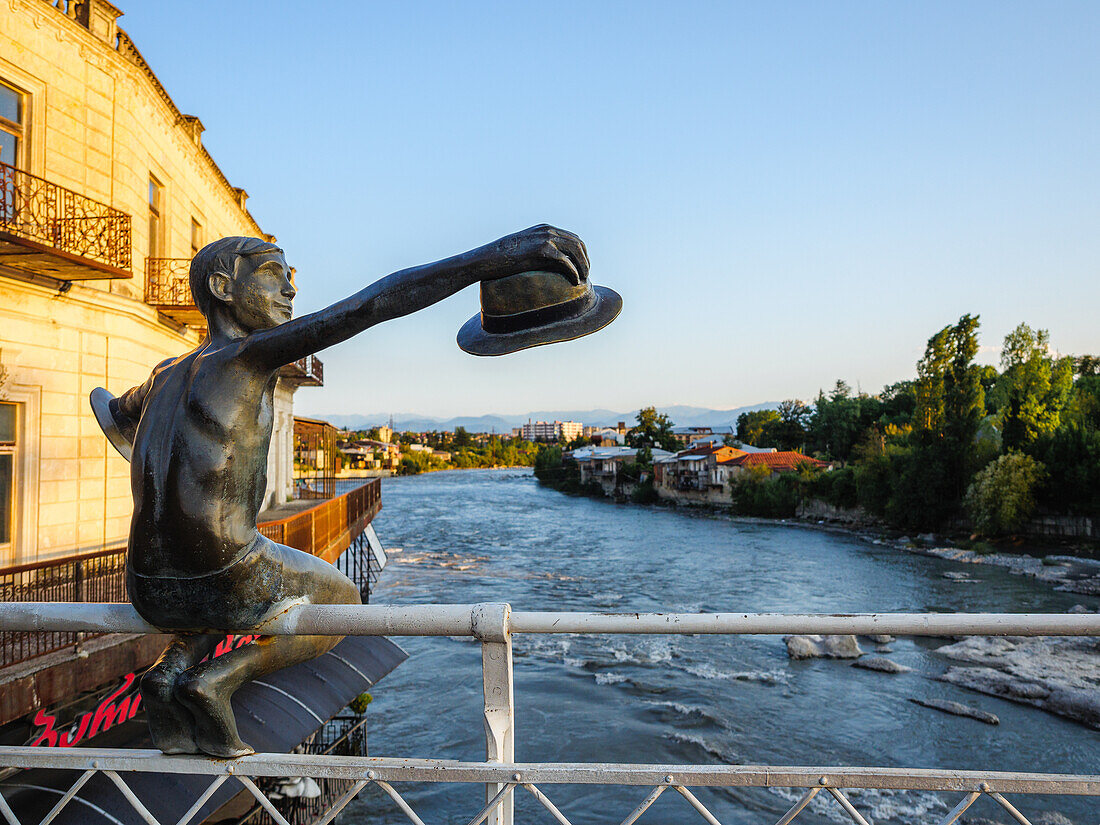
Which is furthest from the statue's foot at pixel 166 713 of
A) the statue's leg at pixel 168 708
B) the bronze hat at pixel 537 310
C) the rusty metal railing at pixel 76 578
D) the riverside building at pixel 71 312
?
the riverside building at pixel 71 312

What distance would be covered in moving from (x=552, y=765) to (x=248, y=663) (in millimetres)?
798

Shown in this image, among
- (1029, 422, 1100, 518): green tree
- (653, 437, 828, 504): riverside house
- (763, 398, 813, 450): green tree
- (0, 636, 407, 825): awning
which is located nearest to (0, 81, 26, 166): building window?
(0, 636, 407, 825): awning

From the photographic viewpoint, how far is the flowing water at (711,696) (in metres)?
11.7

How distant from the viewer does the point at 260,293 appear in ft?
6.23

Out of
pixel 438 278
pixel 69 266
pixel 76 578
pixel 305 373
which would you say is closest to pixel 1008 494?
pixel 305 373

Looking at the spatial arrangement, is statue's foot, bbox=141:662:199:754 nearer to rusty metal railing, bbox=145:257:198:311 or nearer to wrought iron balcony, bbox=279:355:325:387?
rusty metal railing, bbox=145:257:198:311

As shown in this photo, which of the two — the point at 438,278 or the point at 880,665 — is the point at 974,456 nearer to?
the point at 880,665

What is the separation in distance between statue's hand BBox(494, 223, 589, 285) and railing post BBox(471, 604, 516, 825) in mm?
786

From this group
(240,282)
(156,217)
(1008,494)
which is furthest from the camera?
(1008,494)

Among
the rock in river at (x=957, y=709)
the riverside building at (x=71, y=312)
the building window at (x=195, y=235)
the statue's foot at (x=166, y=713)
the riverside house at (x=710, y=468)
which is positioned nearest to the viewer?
the statue's foot at (x=166, y=713)

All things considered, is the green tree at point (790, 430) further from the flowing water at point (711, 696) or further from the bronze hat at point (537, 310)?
the bronze hat at point (537, 310)

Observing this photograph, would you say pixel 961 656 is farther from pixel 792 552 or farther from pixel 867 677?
pixel 792 552

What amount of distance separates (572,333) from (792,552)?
3487 centimetres

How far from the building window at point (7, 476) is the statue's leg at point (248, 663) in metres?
9.42
